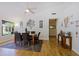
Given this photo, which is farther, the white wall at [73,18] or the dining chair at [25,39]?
the dining chair at [25,39]

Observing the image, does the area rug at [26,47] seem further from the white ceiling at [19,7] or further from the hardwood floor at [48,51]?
the white ceiling at [19,7]

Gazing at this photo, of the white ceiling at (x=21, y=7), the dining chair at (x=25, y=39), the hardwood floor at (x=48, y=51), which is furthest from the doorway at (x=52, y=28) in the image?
the dining chair at (x=25, y=39)

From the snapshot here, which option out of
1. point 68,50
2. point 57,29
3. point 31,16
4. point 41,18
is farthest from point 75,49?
point 31,16

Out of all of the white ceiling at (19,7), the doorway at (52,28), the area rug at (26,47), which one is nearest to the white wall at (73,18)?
the doorway at (52,28)

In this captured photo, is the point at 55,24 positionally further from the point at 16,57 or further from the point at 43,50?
the point at 16,57

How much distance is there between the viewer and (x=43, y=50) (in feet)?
8.68

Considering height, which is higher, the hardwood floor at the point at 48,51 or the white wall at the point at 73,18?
the white wall at the point at 73,18

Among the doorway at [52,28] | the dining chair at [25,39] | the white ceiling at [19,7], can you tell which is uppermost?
the white ceiling at [19,7]

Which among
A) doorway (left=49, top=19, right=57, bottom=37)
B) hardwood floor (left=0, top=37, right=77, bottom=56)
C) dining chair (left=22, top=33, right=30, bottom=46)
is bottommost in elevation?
hardwood floor (left=0, top=37, right=77, bottom=56)

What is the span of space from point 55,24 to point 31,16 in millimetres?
559

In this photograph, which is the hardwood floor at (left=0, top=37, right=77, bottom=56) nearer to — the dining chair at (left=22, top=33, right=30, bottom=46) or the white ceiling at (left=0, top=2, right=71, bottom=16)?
the dining chair at (left=22, top=33, right=30, bottom=46)

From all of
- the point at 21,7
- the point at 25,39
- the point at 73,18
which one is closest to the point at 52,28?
the point at 73,18

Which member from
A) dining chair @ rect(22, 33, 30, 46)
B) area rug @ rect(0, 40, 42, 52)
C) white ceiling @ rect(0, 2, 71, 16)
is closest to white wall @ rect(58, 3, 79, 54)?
white ceiling @ rect(0, 2, 71, 16)

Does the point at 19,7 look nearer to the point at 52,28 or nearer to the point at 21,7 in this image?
the point at 21,7
